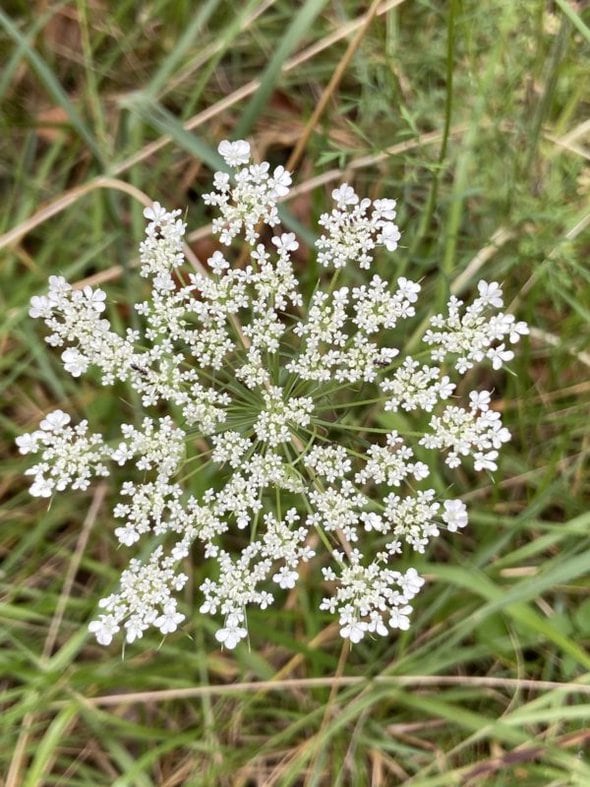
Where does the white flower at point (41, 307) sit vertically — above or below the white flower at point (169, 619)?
above

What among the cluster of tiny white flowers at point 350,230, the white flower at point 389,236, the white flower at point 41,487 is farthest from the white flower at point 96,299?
the white flower at point 389,236

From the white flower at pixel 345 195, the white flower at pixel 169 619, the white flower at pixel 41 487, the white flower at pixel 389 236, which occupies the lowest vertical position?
the white flower at pixel 169 619

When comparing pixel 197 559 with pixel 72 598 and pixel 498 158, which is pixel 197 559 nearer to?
pixel 72 598

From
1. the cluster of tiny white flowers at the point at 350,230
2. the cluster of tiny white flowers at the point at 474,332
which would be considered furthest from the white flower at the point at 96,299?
the cluster of tiny white flowers at the point at 474,332

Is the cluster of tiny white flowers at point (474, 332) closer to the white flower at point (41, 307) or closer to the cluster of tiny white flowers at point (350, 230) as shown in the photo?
the cluster of tiny white flowers at point (350, 230)

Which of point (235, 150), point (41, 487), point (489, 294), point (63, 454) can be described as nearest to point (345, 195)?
point (235, 150)

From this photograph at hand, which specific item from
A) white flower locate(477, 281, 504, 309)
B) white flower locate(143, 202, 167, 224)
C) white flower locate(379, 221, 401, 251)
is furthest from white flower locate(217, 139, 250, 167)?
white flower locate(477, 281, 504, 309)

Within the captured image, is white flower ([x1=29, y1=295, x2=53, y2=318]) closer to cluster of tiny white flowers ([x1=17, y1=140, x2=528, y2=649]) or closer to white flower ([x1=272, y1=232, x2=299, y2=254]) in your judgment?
cluster of tiny white flowers ([x1=17, y1=140, x2=528, y2=649])

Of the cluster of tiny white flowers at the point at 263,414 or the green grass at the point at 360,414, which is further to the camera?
the green grass at the point at 360,414
